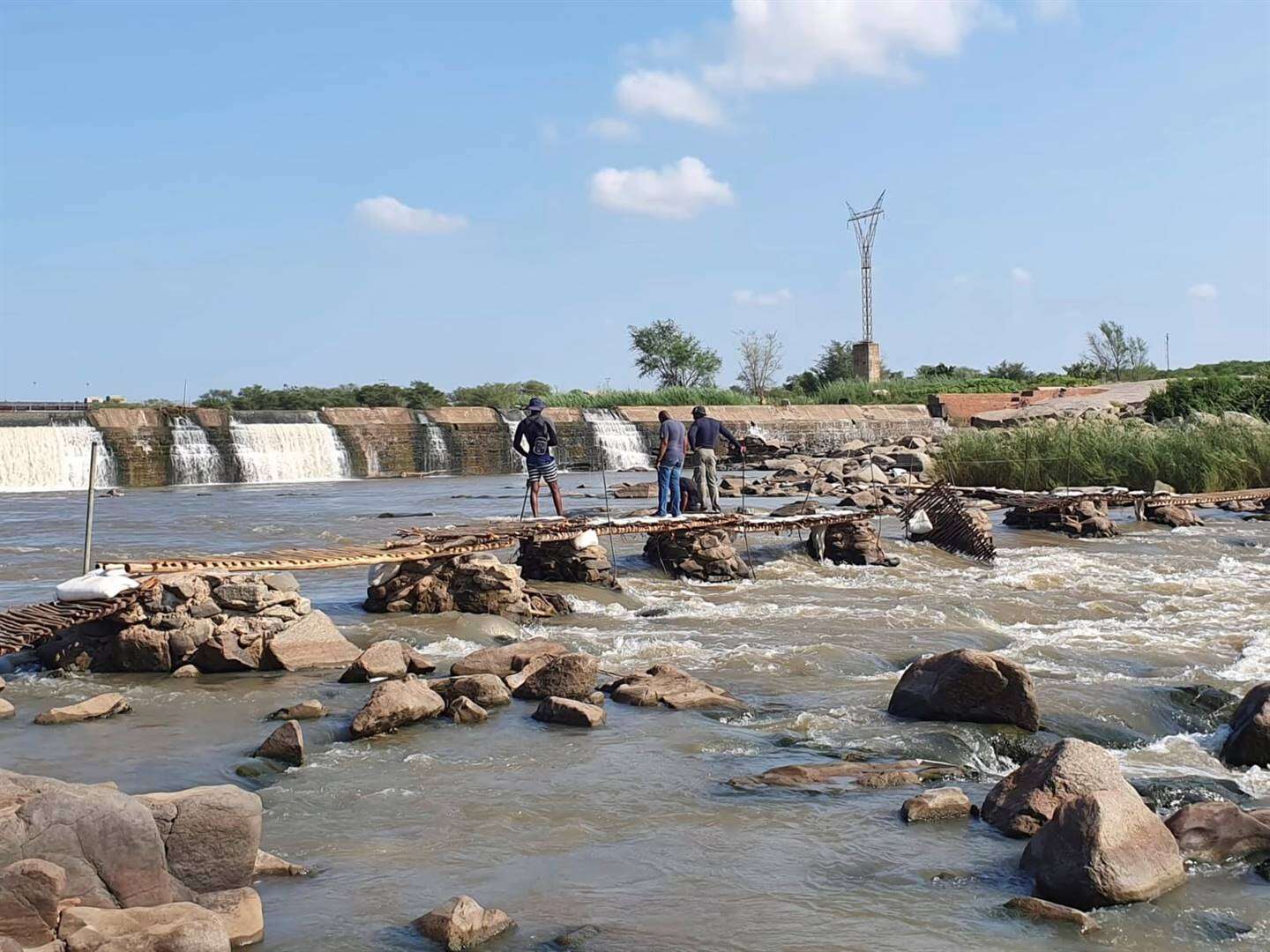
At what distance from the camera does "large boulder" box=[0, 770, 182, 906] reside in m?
3.94

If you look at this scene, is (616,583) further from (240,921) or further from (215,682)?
(240,921)

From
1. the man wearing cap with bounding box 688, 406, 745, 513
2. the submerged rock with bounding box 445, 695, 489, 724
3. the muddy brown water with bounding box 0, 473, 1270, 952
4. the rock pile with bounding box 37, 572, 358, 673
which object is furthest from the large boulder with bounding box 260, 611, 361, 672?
the man wearing cap with bounding box 688, 406, 745, 513

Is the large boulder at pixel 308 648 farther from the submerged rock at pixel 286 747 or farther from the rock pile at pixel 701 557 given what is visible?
the rock pile at pixel 701 557

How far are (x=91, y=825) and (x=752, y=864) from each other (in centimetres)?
257

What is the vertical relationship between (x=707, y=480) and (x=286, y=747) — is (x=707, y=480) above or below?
above

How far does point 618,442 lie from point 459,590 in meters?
25.9

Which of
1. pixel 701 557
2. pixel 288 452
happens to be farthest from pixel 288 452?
pixel 701 557

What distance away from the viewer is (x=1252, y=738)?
262 inches

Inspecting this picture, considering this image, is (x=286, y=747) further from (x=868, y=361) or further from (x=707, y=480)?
(x=868, y=361)

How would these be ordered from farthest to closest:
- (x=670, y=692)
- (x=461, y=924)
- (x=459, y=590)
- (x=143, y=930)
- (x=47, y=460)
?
(x=47, y=460) → (x=459, y=590) → (x=670, y=692) → (x=461, y=924) → (x=143, y=930)

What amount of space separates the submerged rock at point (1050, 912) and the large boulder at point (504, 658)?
4392 millimetres

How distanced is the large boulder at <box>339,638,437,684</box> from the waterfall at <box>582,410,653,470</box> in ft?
90.2

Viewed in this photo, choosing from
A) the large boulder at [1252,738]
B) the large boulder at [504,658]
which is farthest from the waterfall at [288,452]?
the large boulder at [1252,738]

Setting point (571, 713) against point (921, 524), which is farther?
point (921, 524)
